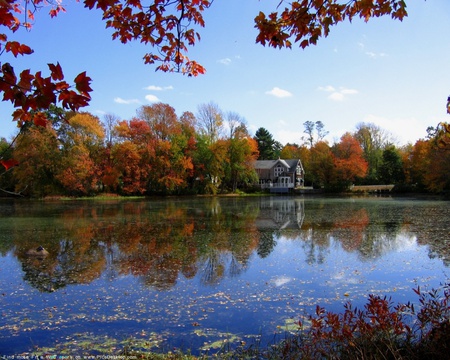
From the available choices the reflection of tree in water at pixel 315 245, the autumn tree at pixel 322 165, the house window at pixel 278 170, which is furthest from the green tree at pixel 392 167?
the reflection of tree in water at pixel 315 245

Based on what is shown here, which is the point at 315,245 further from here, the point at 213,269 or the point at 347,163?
the point at 347,163

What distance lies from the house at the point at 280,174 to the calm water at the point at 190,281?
5006 cm

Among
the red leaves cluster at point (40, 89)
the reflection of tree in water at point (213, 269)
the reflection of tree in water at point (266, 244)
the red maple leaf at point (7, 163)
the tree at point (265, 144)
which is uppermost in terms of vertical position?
the tree at point (265, 144)

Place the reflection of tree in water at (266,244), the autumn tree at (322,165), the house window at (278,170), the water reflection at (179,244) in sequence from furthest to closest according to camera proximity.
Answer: the house window at (278,170) → the autumn tree at (322,165) → the reflection of tree in water at (266,244) → the water reflection at (179,244)

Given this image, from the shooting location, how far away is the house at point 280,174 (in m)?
65.3

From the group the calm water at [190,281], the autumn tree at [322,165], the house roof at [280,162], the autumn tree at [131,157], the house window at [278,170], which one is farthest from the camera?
the house window at [278,170]

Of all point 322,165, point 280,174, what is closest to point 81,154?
point 280,174

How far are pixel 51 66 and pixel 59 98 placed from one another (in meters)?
0.20

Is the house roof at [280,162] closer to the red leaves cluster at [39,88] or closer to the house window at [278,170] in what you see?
the house window at [278,170]

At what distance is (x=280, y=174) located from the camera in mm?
66188

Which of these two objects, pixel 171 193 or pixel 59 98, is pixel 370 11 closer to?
pixel 59 98

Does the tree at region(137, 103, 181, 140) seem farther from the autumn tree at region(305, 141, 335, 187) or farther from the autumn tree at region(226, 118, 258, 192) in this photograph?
the autumn tree at region(305, 141, 335, 187)

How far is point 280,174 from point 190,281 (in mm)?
59196

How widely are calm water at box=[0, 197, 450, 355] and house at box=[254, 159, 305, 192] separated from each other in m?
50.1
